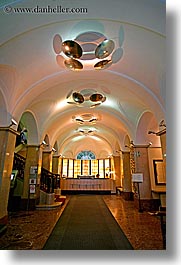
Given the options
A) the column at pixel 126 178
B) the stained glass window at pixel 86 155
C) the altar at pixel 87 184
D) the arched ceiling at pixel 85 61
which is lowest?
the altar at pixel 87 184

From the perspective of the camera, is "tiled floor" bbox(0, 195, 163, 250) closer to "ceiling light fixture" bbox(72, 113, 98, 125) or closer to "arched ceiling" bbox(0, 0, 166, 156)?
"arched ceiling" bbox(0, 0, 166, 156)

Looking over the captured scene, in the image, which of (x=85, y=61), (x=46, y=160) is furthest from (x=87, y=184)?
(x=85, y=61)

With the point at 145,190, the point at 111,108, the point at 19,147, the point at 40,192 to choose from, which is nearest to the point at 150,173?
the point at 145,190

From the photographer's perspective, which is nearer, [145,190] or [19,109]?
[19,109]

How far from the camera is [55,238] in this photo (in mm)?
3793

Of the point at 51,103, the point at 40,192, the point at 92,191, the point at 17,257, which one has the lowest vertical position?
the point at 92,191

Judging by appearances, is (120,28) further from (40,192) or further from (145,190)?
(40,192)

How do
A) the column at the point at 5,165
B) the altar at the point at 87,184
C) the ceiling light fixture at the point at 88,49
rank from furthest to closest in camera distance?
the altar at the point at 87,184
the column at the point at 5,165
the ceiling light fixture at the point at 88,49

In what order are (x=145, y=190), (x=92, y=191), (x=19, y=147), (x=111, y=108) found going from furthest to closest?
(x=92, y=191), (x=19, y=147), (x=111, y=108), (x=145, y=190)

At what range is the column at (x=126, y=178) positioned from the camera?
10336mm

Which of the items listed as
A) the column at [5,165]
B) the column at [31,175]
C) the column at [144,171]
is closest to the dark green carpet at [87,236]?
the column at [5,165]

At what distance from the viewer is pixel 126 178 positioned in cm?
1072

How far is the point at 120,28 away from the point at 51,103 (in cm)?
433

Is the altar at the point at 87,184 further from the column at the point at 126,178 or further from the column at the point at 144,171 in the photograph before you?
the column at the point at 144,171
